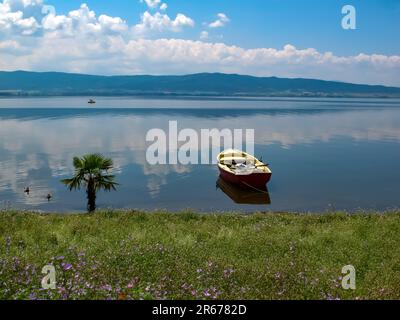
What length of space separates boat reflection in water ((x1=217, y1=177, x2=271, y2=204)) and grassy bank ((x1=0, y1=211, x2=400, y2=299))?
773 inches

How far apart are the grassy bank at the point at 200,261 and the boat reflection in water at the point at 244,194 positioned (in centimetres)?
1962

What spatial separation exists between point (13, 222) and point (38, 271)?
32.5 feet

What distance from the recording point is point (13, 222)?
63.8 feet

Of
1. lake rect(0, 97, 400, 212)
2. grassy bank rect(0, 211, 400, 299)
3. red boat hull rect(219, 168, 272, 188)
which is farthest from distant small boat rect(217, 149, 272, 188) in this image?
grassy bank rect(0, 211, 400, 299)

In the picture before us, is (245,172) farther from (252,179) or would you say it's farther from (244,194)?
(244,194)

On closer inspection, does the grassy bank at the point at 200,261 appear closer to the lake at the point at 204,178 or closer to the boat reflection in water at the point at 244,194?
the lake at the point at 204,178

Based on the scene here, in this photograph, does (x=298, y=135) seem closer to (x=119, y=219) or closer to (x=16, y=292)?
(x=119, y=219)

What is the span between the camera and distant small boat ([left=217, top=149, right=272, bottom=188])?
133 feet

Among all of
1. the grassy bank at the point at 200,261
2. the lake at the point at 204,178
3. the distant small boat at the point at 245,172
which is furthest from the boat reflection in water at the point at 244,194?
the grassy bank at the point at 200,261

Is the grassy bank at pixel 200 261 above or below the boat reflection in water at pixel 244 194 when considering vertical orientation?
above

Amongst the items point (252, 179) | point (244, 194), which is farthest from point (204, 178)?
point (252, 179)

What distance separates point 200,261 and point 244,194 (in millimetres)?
29543

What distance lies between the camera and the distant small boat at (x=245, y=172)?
4047cm

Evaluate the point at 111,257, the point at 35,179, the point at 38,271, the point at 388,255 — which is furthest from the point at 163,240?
the point at 35,179
